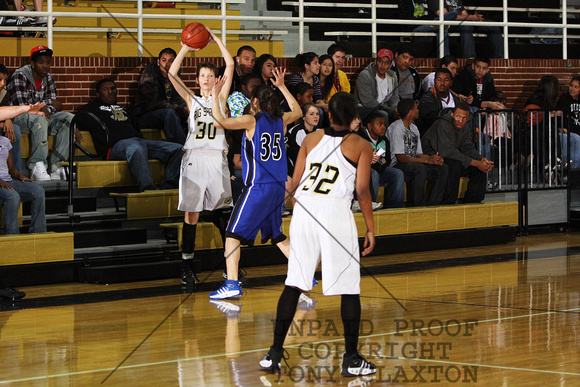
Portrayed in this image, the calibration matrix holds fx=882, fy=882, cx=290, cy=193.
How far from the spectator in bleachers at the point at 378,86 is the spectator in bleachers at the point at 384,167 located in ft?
2.82

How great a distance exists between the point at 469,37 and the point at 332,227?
1042 cm

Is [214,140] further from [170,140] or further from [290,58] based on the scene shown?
[290,58]

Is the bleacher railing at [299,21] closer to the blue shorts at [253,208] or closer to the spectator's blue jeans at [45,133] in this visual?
the spectator's blue jeans at [45,133]

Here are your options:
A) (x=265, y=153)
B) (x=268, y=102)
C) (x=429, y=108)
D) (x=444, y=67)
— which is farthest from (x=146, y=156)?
(x=444, y=67)

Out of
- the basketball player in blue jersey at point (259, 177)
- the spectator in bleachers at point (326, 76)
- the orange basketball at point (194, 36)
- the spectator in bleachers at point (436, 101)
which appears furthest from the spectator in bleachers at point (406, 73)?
the basketball player in blue jersey at point (259, 177)

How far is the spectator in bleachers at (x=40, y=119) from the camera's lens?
34.6 feet

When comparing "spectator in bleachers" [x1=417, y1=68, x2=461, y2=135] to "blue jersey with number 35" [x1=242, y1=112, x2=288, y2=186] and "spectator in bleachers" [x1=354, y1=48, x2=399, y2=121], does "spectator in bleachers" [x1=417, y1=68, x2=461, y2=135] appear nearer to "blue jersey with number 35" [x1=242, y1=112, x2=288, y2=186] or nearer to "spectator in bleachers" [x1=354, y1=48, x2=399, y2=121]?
"spectator in bleachers" [x1=354, y1=48, x2=399, y2=121]

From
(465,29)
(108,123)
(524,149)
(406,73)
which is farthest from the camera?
(465,29)

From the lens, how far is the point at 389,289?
28.9 ft

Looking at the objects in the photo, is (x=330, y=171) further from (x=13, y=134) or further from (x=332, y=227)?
(x=13, y=134)

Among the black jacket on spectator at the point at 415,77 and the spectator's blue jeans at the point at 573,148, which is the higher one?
the black jacket on spectator at the point at 415,77

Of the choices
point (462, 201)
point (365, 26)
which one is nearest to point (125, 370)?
point (462, 201)

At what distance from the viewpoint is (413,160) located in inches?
486

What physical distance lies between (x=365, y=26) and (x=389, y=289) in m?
8.21
